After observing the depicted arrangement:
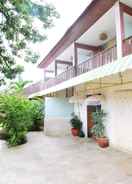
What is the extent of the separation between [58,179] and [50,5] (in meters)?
5.92

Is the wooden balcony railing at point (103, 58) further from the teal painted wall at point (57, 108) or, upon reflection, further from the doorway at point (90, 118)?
the teal painted wall at point (57, 108)

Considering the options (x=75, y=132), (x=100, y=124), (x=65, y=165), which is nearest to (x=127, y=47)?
(x=100, y=124)

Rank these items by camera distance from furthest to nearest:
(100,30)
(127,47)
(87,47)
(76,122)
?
(76,122) < (87,47) < (100,30) < (127,47)

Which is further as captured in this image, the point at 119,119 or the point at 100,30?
the point at 100,30

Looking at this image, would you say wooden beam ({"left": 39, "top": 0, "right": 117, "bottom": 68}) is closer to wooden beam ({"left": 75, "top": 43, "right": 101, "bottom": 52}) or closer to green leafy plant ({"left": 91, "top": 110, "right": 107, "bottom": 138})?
wooden beam ({"left": 75, "top": 43, "right": 101, "bottom": 52})

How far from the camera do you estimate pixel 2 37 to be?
23.0ft

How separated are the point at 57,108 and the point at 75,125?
2.71 metres

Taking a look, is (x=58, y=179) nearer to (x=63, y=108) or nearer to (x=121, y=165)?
(x=121, y=165)

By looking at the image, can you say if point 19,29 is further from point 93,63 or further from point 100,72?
point 93,63

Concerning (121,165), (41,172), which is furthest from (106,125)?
(41,172)

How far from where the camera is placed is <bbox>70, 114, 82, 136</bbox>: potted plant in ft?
53.9

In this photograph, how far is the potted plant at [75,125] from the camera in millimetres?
16438

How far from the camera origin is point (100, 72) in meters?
8.75

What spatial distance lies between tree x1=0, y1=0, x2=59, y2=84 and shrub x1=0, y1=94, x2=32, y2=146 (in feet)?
21.5
